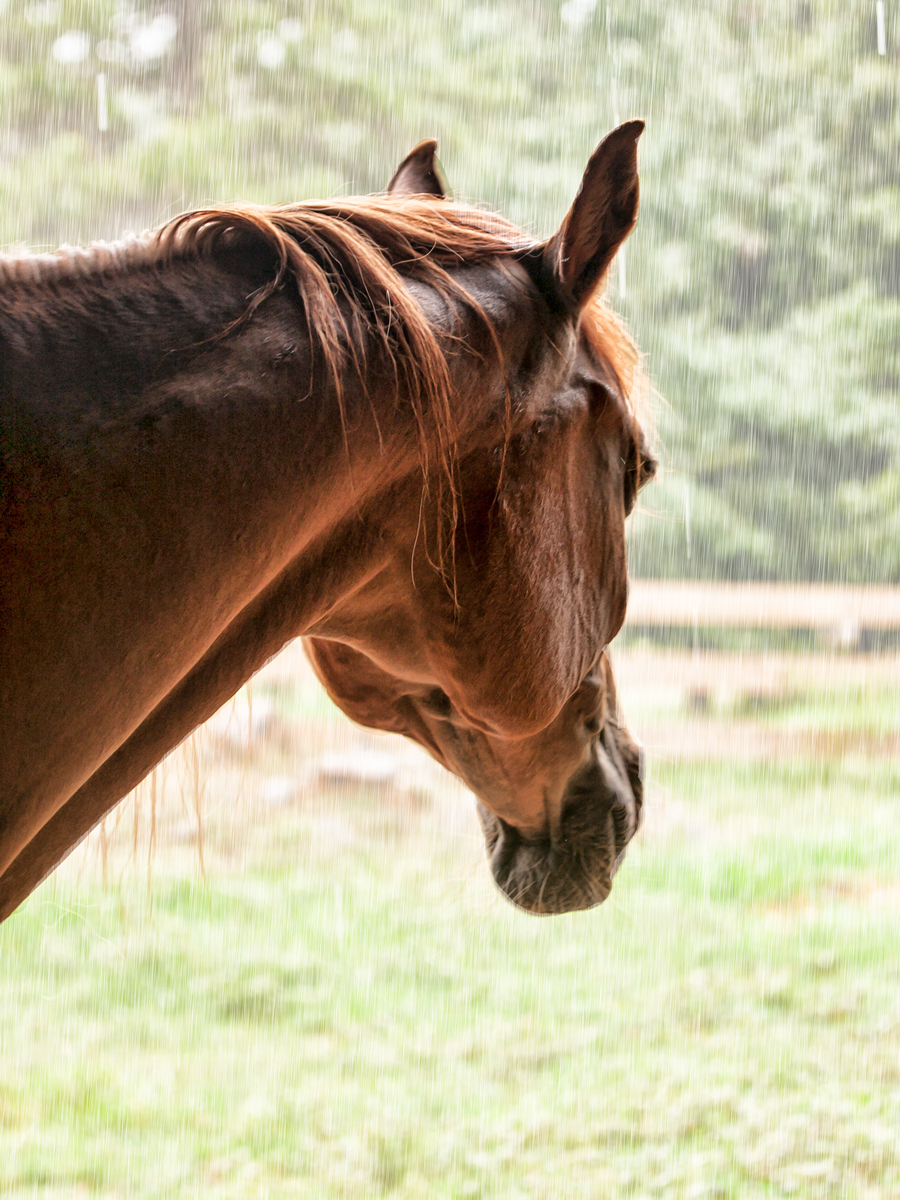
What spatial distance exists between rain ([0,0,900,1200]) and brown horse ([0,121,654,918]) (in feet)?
1.82

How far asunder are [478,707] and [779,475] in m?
1.85

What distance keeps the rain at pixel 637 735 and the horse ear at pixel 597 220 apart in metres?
0.68

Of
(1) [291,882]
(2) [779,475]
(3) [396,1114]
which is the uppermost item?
(2) [779,475]

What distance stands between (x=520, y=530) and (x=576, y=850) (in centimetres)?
35

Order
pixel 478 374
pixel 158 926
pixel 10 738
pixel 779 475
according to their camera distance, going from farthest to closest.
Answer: pixel 779 475 < pixel 158 926 < pixel 478 374 < pixel 10 738

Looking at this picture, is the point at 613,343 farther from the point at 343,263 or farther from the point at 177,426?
the point at 177,426

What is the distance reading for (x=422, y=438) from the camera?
502 mm

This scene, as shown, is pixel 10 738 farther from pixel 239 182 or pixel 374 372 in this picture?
pixel 239 182

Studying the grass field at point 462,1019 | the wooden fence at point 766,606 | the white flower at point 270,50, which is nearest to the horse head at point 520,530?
the grass field at point 462,1019

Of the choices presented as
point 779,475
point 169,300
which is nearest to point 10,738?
point 169,300

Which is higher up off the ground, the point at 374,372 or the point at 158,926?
the point at 374,372

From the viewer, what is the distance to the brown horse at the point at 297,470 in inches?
16.3

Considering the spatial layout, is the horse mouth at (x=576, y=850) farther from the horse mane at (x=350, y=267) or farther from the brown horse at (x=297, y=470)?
the horse mane at (x=350, y=267)

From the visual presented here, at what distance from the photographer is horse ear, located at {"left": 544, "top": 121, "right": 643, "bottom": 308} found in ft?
1.75
